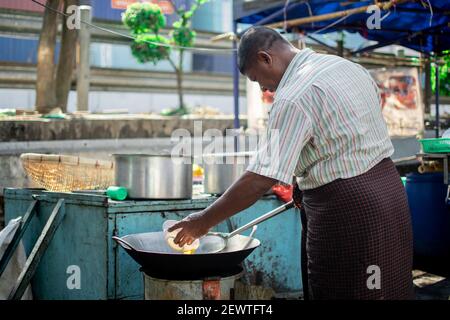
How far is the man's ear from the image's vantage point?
261 cm

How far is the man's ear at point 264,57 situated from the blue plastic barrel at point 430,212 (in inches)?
153

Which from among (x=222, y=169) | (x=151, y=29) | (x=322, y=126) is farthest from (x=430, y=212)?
(x=151, y=29)

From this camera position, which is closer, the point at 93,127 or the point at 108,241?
the point at 108,241

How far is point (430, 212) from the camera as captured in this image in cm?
609

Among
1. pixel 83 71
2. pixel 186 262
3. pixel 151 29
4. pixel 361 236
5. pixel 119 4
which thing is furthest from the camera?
pixel 119 4

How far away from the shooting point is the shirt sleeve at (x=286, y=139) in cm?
244

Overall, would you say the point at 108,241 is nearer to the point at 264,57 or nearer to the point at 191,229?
the point at 191,229

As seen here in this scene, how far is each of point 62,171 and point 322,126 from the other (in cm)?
246

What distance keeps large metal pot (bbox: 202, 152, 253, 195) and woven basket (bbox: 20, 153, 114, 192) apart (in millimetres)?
841

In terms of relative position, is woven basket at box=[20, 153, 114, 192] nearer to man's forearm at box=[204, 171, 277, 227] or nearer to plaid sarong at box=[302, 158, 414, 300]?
man's forearm at box=[204, 171, 277, 227]

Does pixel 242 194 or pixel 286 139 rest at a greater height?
pixel 286 139

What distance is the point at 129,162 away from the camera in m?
3.83

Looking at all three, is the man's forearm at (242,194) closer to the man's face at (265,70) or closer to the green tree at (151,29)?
the man's face at (265,70)

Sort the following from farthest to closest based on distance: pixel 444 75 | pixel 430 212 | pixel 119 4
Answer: pixel 119 4, pixel 444 75, pixel 430 212
